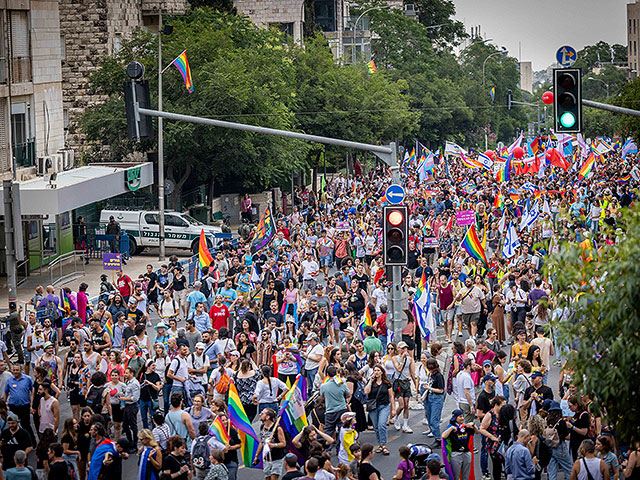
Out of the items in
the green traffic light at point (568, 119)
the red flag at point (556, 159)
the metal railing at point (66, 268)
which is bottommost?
the metal railing at point (66, 268)

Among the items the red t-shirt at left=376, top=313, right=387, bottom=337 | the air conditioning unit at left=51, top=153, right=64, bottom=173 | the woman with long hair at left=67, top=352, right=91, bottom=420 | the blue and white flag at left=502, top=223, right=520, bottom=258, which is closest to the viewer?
the woman with long hair at left=67, top=352, right=91, bottom=420

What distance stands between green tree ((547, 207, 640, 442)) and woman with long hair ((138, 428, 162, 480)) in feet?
16.1

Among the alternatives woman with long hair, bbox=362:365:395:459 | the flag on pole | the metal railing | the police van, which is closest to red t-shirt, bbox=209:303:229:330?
woman with long hair, bbox=362:365:395:459

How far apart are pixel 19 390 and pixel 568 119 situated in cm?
844

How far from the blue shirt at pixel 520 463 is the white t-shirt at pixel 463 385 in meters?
2.58

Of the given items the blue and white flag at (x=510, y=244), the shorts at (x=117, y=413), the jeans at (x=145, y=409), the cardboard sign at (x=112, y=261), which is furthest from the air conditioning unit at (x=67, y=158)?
the shorts at (x=117, y=413)

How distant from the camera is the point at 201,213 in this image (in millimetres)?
46375

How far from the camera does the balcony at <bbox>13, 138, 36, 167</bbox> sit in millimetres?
34594

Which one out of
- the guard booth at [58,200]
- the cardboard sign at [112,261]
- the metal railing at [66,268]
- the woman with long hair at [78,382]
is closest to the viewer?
the woman with long hair at [78,382]

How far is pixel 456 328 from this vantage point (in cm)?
2384

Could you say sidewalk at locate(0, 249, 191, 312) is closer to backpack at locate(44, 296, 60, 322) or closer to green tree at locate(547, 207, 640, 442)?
backpack at locate(44, 296, 60, 322)

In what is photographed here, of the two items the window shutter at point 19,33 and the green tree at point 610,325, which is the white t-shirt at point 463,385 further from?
the window shutter at point 19,33

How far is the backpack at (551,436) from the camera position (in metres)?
13.6

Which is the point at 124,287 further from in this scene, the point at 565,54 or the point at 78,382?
the point at 565,54
